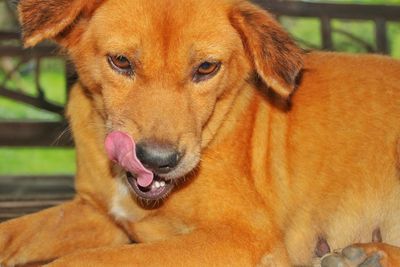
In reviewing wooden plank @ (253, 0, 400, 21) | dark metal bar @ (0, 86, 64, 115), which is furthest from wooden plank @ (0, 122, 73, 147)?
wooden plank @ (253, 0, 400, 21)

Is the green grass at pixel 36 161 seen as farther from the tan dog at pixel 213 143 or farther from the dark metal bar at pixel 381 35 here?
the tan dog at pixel 213 143

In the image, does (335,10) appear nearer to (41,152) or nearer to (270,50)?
(270,50)

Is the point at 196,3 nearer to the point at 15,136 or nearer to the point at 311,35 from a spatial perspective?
the point at 15,136

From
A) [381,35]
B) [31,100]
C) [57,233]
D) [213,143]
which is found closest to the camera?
[213,143]

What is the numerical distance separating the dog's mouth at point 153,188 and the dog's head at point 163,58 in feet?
0.04

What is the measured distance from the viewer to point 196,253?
13.3ft

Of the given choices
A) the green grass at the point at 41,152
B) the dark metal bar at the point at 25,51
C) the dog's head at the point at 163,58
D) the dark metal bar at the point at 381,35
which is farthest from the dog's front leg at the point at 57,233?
the green grass at the point at 41,152

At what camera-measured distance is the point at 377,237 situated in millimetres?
4762

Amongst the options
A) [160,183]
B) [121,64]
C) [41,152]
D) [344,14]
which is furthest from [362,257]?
[41,152]

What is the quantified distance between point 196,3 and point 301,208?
1357mm

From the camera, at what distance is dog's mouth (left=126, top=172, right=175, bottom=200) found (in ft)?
13.2

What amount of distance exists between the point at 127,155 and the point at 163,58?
0.53m

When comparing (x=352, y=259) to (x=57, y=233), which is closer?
(x=352, y=259)

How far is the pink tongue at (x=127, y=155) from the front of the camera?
380 cm
